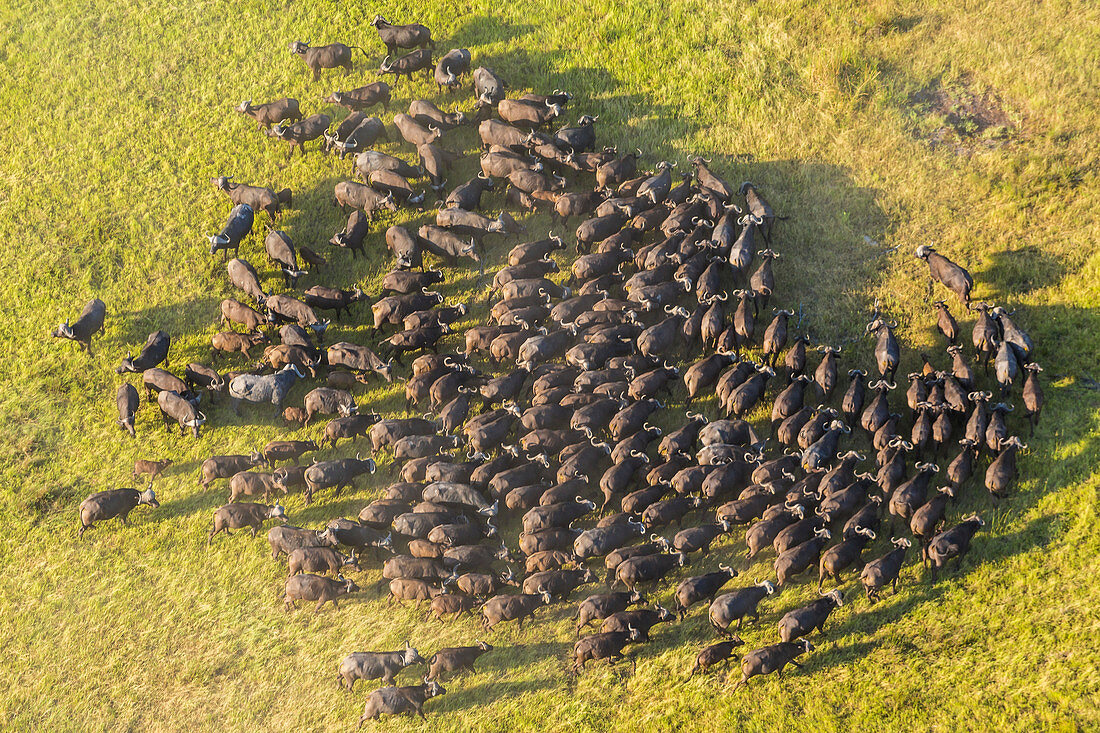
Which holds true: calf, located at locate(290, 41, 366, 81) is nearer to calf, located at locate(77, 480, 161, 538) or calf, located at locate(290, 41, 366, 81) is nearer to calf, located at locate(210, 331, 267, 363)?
calf, located at locate(210, 331, 267, 363)

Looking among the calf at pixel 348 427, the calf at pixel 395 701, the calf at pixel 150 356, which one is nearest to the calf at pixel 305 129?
the calf at pixel 150 356

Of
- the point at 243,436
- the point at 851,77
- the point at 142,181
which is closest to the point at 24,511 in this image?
the point at 243,436

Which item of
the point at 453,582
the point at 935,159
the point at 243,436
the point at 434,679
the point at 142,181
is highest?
the point at 935,159

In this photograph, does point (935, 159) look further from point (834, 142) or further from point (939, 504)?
point (939, 504)

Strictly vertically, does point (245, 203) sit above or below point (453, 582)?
above

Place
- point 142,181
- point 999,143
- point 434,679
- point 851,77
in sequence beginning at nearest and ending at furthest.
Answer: point 434,679 → point 999,143 → point 851,77 → point 142,181

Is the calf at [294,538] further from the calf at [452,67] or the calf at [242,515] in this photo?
the calf at [452,67]
